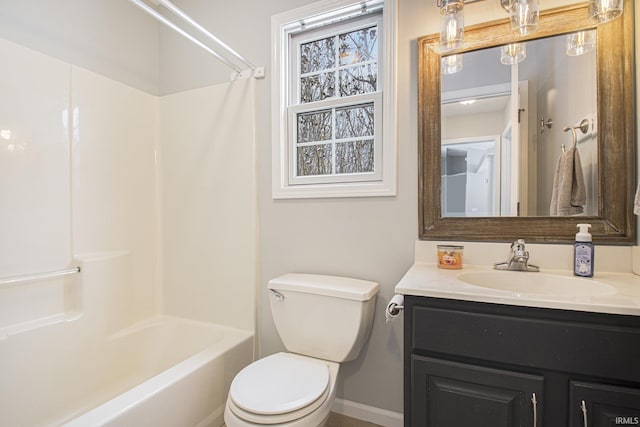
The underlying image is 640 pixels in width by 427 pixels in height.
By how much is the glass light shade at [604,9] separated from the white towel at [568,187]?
0.47 meters

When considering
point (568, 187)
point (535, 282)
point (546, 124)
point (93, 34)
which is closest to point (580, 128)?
point (546, 124)

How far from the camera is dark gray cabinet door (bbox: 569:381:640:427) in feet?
2.49

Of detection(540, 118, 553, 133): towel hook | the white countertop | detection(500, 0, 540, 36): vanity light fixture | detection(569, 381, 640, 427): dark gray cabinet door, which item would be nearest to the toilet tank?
the white countertop

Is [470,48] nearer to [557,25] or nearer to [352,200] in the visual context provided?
[557,25]

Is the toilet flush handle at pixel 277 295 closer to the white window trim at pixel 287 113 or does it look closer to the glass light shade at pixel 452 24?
the white window trim at pixel 287 113

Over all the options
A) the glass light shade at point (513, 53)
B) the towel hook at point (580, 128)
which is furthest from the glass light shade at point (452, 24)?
the towel hook at point (580, 128)

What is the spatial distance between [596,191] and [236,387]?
5.20ft

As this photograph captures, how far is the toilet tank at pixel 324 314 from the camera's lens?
1.35m

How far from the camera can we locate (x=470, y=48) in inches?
53.1

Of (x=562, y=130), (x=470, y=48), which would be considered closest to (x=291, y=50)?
(x=470, y=48)

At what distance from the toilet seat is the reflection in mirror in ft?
3.01

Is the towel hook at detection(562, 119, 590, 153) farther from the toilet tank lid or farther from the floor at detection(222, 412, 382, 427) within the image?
the floor at detection(222, 412, 382, 427)

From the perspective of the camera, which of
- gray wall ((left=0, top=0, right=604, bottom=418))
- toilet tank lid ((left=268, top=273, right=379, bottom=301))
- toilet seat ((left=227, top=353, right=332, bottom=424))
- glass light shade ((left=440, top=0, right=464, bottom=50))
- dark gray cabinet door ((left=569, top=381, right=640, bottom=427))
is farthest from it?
gray wall ((left=0, top=0, right=604, bottom=418))

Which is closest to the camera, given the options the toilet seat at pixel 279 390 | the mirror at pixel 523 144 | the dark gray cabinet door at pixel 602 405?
the dark gray cabinet door at pixel 602 405
